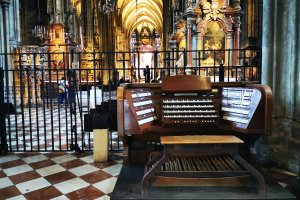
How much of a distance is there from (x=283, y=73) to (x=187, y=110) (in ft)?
5.92

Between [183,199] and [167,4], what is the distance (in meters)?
27.8

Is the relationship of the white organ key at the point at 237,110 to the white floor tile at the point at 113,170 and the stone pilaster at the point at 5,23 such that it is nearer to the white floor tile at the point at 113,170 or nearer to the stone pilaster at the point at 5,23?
the white floor tile at the point at 113,170

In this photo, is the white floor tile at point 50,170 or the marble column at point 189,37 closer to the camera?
the white floor tile at point 50,170

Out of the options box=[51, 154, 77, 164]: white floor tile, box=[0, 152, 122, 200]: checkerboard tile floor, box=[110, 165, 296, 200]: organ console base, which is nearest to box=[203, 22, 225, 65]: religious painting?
box=[0, 152, 122, 200]: checkerboard tile floor

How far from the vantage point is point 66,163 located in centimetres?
486

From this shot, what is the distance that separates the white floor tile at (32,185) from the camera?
3770 mm

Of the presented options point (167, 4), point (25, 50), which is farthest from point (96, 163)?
point (167, 4)

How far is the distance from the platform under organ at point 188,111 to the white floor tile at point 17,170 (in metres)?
1.82

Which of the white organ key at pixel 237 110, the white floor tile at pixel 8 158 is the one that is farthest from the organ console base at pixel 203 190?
the white floor tile at pixel 8 158

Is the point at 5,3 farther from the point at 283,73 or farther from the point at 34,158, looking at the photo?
the point at 283,73

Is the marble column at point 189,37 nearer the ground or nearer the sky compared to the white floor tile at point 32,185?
nearer the sky

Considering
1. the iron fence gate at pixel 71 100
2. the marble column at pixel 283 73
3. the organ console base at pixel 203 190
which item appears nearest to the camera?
the organ console base at pixel 203 190

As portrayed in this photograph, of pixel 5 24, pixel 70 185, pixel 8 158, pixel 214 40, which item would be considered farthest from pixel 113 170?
pixel 5 24

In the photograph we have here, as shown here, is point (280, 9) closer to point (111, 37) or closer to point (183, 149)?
point (183, 149)
